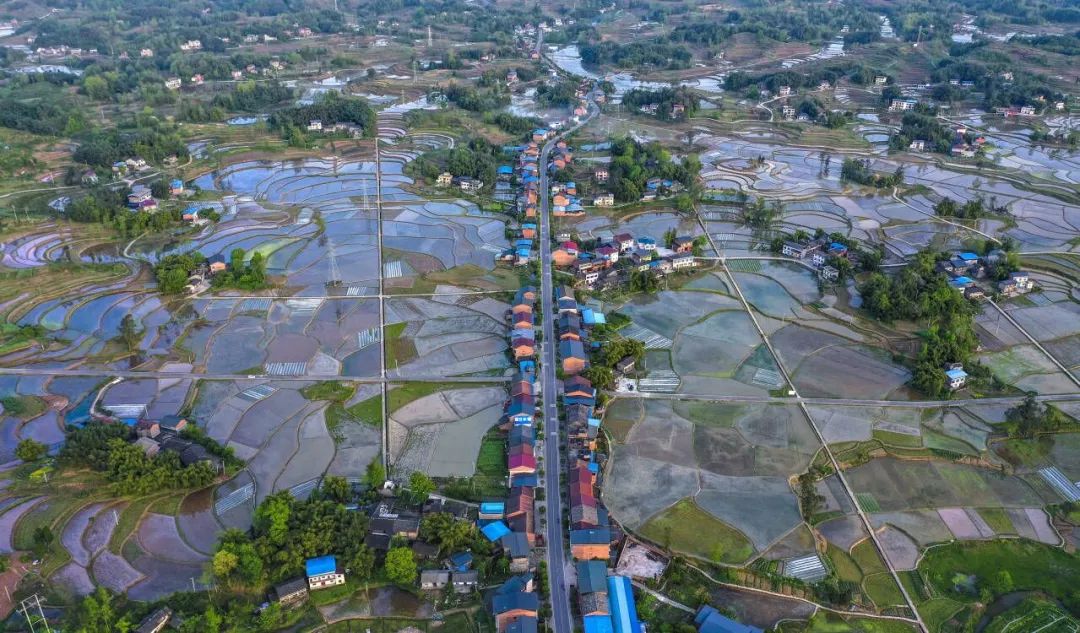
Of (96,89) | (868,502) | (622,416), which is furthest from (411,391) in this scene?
(96,89)

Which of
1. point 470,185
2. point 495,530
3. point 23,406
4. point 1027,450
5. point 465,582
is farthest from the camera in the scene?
point 470,185

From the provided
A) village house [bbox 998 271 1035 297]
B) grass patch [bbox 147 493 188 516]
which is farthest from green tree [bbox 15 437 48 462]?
village house [bbox 998 271 1035 297]

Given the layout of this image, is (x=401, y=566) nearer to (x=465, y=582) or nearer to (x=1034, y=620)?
(x=465, y=582)

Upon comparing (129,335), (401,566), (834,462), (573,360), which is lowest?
(834,462)

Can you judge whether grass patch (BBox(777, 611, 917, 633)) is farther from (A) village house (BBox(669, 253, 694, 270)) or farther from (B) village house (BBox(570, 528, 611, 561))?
(A) village house (BBox(669, 253, 694, 270))

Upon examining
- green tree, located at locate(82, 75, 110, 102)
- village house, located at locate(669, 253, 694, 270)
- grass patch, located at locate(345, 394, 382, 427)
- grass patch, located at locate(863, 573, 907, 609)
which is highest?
green tree, located at locate(82, 75, 110, 102)

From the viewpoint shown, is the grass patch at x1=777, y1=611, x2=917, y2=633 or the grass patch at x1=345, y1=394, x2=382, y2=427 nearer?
the grass patch at x1=777, y1=611, x2=917, y2=633

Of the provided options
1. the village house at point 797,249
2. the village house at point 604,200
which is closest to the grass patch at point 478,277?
the village house at point 604,200

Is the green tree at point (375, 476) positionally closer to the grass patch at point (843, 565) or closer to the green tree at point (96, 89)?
the grass patch at point (843, 565)
